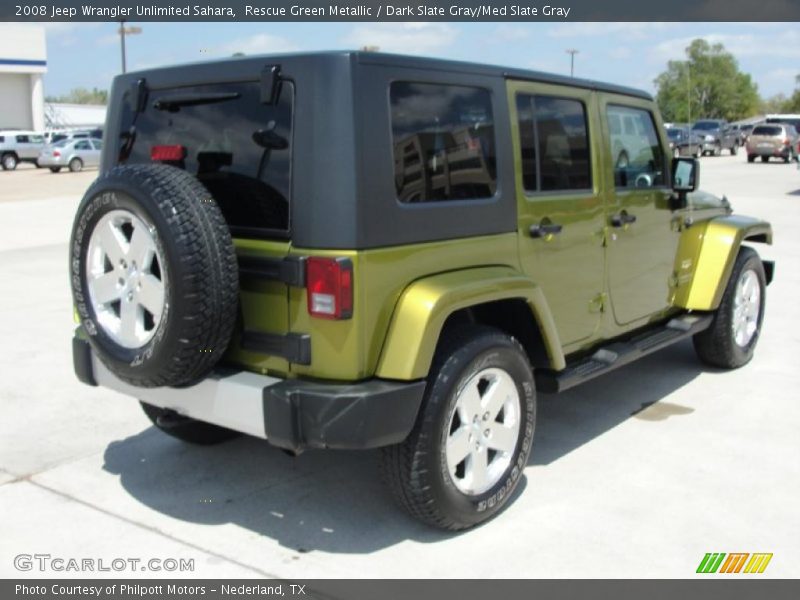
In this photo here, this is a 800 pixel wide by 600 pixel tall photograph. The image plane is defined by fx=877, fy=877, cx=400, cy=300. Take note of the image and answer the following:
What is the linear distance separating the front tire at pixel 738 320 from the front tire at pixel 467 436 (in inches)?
98.4

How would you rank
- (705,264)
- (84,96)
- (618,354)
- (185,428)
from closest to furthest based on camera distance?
(185,428) → (618,354) → (705,264) → (84,96)

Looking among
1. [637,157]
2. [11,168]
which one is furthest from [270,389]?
[11,168]

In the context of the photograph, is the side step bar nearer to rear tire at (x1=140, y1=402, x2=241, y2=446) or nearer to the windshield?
rear tire at (x1=140, y1=402, x2=241, y2=446)

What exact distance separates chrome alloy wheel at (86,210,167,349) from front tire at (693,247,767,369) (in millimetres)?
3969

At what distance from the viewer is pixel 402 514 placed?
3.95 meters

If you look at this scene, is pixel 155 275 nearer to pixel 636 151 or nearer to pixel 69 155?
pixel 636 151

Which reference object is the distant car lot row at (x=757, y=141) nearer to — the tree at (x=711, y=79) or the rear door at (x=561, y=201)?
the tree at (x=711, y=79)

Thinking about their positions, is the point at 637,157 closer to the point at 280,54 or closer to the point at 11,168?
the point at 280,54

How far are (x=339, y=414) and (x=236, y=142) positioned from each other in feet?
3.98

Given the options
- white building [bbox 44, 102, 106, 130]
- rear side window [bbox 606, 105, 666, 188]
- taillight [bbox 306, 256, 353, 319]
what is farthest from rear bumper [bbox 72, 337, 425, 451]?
white building [bbox 44, 102, 106, 130]

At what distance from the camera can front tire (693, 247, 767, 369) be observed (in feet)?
19.4

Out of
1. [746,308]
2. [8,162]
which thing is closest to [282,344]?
[746,308]

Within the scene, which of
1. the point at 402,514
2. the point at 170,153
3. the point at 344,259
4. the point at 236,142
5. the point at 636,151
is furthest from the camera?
the point at 636,151

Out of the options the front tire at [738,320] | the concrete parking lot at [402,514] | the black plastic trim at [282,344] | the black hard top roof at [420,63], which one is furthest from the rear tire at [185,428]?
the front tire at [738,320]
